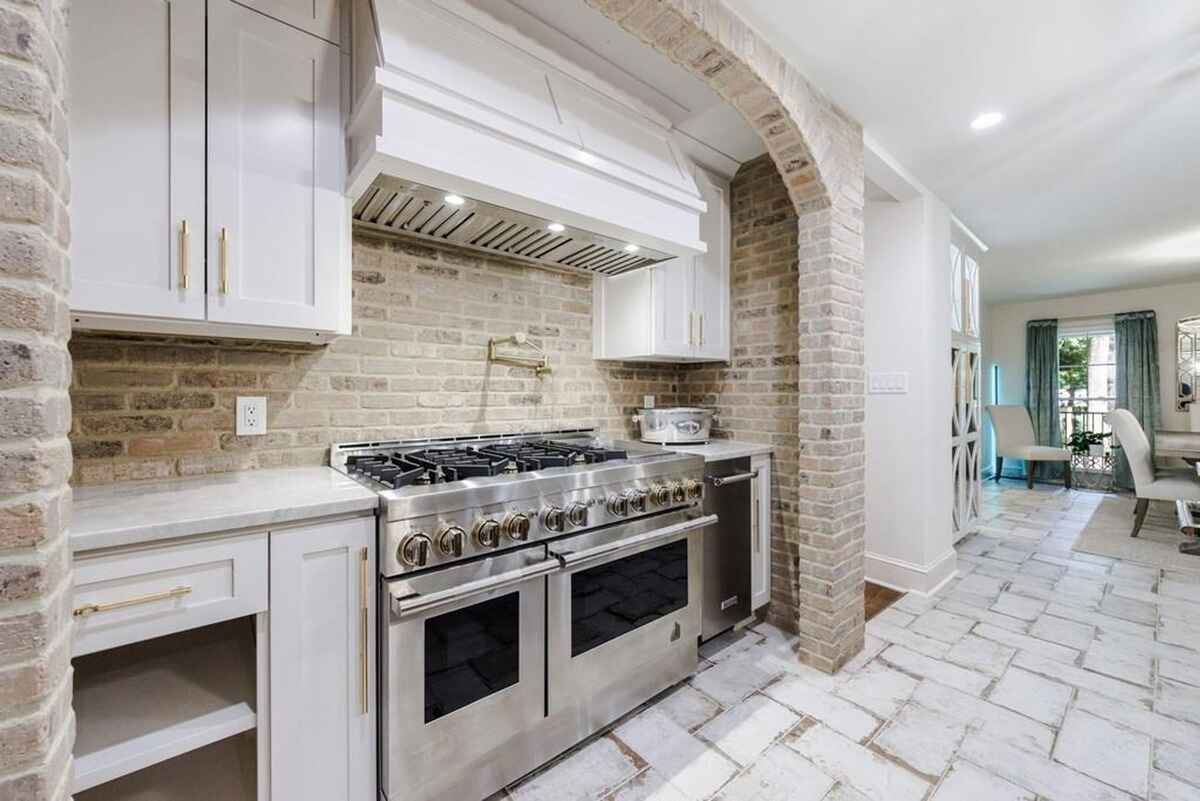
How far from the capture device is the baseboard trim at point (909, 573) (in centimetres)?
313

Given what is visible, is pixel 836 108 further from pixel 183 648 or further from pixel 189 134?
pixel 183 648

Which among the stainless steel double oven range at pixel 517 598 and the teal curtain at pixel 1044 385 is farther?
the teal curtain at pixel 1044 385

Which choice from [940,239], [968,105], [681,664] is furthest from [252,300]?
[940,239]

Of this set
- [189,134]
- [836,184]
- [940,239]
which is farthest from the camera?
[940,239]

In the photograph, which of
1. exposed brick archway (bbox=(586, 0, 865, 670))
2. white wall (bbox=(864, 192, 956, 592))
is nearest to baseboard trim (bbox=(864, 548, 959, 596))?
white wall (bbox=(864, 192, 956, 592))

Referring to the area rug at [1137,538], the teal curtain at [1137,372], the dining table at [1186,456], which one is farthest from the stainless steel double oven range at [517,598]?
the teal curtain at [1137,372]

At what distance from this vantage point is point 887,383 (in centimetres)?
331

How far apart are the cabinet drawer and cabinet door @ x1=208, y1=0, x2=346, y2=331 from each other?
64cm

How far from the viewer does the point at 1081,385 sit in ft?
22.7

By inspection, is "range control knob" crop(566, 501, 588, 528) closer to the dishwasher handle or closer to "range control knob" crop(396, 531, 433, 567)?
"range control knob" crop(396, 531, 433, 567)

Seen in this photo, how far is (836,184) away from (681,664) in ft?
7.28

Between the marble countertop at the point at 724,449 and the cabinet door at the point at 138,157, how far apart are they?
6.08 feet

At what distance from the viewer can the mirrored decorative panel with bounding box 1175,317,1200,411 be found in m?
5.91

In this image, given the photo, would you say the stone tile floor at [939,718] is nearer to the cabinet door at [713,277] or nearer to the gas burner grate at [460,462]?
the gas burner grate at [460,462]
